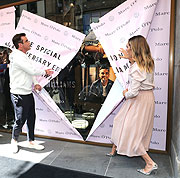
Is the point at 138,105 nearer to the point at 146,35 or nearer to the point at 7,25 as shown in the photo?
the point at 146,35

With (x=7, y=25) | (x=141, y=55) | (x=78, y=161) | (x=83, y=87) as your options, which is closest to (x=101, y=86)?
(x=83, y=87)

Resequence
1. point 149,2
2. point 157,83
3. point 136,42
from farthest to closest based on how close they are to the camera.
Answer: point 157,83 → point 149,2 → point 136,42

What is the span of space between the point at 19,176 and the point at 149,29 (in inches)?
98.6

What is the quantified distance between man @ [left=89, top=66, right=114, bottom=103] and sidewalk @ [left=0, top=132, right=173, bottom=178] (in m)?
0.86

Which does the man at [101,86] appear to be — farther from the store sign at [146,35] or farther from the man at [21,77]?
the man at [21,77]

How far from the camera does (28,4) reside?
3.34 meters

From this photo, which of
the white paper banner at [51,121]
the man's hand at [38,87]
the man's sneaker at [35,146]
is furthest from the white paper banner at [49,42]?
the man's sneaker at [35,146]

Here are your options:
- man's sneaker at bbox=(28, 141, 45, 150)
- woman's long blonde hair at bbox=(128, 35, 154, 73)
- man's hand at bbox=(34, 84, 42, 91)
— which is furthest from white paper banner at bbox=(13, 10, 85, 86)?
woman's long blonde hair at bbox=(128, 35, 154, 73)

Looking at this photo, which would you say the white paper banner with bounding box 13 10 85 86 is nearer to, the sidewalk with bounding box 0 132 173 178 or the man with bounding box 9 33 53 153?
the man with bounding box 9 33 53 153

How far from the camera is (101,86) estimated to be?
10.2 ft

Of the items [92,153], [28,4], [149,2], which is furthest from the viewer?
[28,4]

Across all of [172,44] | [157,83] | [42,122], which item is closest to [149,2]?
[172,44]

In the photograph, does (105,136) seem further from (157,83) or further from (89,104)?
(157,83)

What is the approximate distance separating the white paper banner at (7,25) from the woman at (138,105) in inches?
90.9
